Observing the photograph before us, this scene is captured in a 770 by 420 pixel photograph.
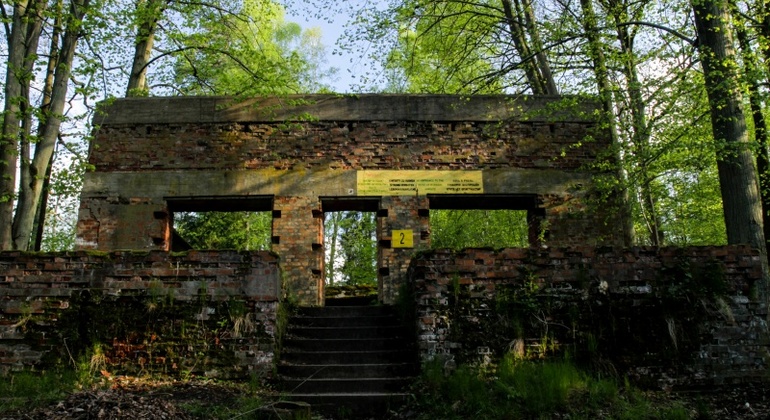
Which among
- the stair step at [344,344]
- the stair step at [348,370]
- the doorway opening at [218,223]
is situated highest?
the doorway opening at [218,223]

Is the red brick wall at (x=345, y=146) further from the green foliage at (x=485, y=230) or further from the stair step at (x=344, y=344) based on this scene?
the green foliage at (x=485, y=230)

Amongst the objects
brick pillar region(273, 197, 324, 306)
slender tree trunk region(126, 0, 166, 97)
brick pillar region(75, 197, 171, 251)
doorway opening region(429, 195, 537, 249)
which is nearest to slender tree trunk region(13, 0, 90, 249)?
brick pillar region(75, 197, 171, 251)

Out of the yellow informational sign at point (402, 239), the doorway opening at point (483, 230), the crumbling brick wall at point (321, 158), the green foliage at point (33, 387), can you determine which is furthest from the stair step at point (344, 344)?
the doorway opening at point (483, 230)

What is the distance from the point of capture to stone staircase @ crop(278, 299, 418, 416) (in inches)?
256

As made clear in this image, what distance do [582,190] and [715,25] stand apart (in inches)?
145

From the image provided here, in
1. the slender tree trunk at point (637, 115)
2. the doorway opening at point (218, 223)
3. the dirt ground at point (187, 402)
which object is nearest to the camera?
the dirt ground at point (187, 402)

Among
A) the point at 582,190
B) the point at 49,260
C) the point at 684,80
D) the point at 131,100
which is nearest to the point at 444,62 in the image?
the point at 582,190

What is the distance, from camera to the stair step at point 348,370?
7.12 m

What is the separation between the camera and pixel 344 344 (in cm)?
786

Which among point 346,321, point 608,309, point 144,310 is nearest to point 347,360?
point 346,321

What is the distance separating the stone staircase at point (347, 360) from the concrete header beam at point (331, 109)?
435 centimetres

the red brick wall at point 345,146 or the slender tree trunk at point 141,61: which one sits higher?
the slender tree trunk at point 141,61

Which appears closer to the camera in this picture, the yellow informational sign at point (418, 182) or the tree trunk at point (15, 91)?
the tree trunk at point (15, 91)

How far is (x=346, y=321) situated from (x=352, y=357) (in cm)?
123
